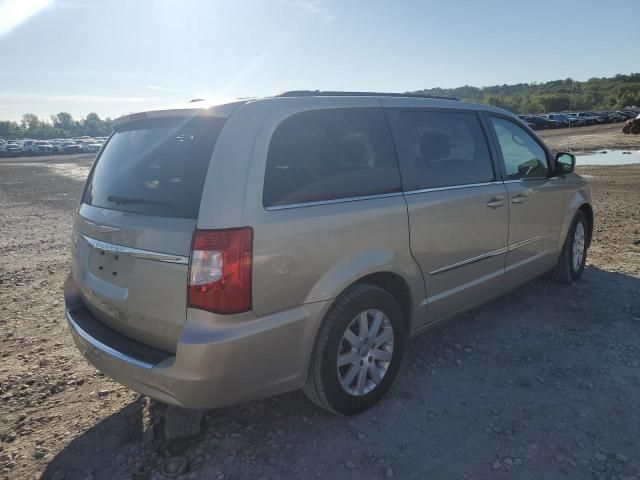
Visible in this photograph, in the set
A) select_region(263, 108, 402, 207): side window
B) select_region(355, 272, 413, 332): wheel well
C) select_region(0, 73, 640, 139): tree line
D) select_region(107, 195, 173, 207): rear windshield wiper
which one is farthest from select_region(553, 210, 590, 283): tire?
select_region(0, 73, 640, 139): tree line

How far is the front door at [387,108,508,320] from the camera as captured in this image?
10.5 feet

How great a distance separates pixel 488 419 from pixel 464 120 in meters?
2.20

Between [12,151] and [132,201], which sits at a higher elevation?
[132,201]

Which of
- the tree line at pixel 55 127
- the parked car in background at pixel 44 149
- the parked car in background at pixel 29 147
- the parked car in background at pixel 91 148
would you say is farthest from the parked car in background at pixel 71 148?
the tree line at pixel 55 127

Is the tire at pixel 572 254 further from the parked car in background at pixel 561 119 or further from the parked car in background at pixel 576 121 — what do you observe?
the parked car in background at pixel 561 119

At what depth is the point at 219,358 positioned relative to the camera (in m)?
2.29

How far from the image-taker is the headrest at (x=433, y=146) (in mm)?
3359

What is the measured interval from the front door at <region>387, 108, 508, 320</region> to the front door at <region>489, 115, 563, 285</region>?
0.19 m

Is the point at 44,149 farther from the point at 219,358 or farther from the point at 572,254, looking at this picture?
the point at 219,358

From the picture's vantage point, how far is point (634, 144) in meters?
25.8

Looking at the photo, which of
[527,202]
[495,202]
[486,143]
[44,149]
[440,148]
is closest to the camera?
[440,148]

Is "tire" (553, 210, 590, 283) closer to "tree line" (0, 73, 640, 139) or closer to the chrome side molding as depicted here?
the chrome side molding

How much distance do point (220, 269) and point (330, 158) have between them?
936 millimetres

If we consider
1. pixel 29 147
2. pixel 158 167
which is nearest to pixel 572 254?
pixel 158 167
